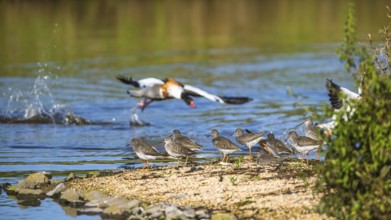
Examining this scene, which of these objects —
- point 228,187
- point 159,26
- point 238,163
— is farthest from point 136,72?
point 228,187

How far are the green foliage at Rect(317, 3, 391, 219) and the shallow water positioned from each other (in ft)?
9.05

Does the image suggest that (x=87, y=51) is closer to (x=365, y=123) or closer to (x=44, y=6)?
(x=44, y=6)

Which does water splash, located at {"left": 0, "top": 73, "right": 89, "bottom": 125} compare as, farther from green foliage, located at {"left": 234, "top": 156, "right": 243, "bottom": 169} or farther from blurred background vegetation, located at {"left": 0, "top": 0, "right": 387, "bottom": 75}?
green foliage, located at {"left": 234, "top": 156, "right": 243, "bottom": 169}

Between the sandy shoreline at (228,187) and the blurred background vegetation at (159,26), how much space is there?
1686cm

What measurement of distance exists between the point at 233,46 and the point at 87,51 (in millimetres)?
5854

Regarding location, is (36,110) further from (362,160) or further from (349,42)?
(362,160)

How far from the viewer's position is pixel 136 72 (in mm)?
29719

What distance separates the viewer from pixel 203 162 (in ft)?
48.5

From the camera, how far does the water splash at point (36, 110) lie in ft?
69.3

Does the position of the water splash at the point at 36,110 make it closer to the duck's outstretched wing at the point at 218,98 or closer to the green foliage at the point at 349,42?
the duck's outstretched wing at the point at 218,98

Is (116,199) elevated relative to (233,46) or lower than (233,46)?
lower

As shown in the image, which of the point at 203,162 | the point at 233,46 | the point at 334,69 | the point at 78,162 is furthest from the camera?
the point at 233,46

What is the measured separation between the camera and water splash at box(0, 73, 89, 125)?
21.1 metres

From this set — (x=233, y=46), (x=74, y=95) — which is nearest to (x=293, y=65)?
(x=233, y=46)
